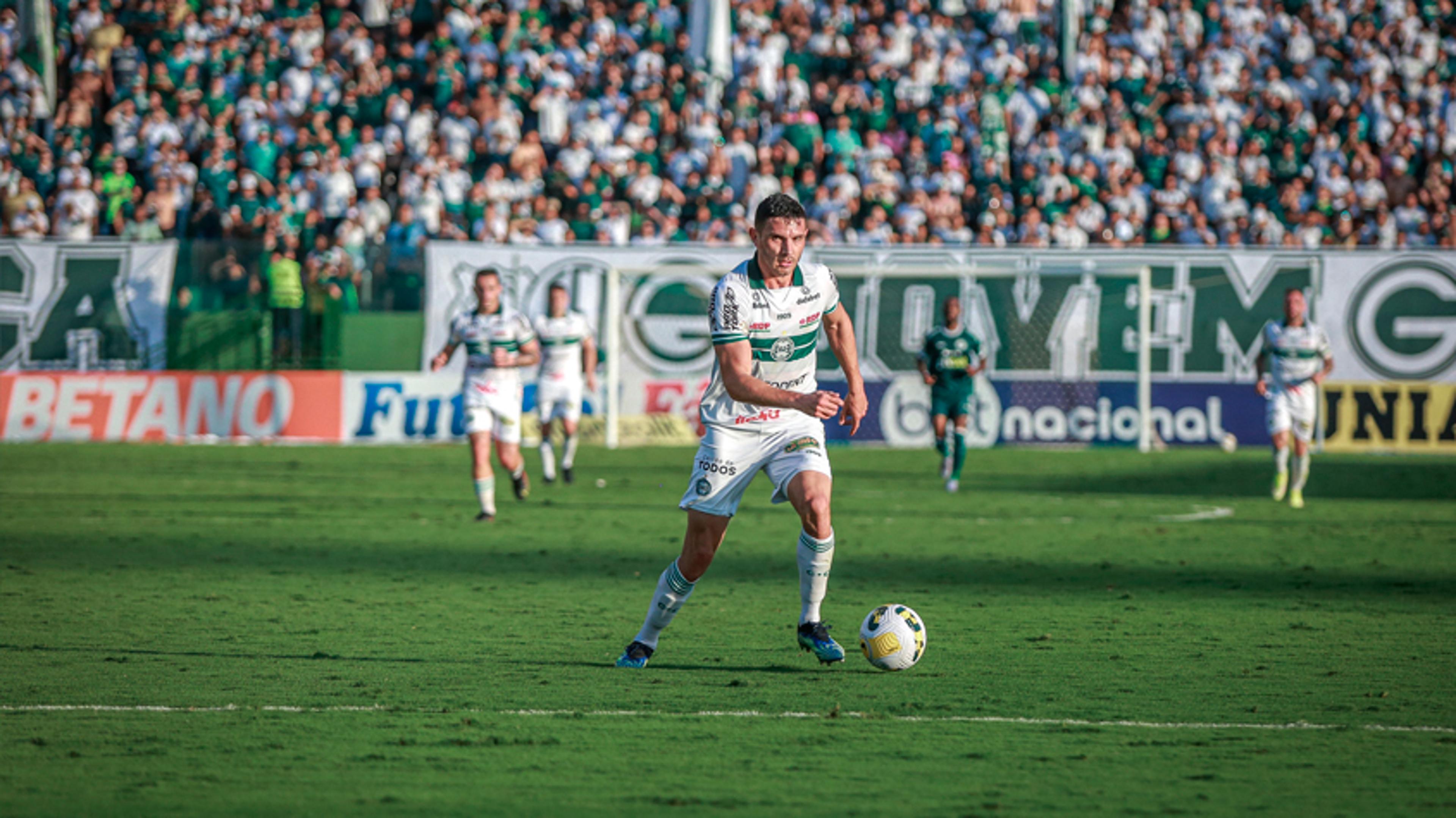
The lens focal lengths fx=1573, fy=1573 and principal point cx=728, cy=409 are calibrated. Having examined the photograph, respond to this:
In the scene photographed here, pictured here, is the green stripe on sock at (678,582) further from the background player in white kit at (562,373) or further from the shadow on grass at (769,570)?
the background player in white kit at (562,373)

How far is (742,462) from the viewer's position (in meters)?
8.09

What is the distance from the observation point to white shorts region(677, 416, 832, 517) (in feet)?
26.3

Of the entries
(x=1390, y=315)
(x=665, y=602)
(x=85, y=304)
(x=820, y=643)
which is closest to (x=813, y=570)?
(x=820, y=643)

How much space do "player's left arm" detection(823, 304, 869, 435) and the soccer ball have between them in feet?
3.31

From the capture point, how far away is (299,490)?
62.3ft

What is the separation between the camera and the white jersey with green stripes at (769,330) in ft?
25.9

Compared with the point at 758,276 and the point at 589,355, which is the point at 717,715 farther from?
the point at 589,355

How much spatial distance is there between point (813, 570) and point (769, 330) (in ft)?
4.29

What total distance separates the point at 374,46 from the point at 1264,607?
23796 millimetres

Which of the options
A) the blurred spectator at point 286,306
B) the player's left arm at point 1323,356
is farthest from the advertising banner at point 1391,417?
the blurred spectator at point 286,306

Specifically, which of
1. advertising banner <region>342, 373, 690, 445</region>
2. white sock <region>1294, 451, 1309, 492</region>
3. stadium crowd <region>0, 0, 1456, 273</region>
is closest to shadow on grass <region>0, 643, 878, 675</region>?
white sock <region>1294, 451, 1309, 492</region>

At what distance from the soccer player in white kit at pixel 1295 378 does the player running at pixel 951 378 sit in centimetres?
365

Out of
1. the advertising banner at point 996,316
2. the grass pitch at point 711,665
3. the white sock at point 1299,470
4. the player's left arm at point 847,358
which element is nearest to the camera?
the grass pitch at point 711,665

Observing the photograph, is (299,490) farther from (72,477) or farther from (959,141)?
(959,141)
